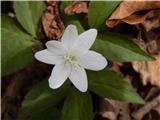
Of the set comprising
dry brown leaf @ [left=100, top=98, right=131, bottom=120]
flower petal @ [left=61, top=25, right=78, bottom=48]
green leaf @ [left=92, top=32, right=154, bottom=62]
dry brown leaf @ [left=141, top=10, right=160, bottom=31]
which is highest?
flower petal @ [left=61, top=25, right=78, bottom=48]

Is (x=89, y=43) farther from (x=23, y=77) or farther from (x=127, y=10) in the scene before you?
(x=23, y=77)

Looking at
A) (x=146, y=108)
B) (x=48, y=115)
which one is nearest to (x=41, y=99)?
(x=48, y=115)

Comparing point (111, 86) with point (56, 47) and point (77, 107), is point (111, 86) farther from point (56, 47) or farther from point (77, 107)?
point (56, 47)

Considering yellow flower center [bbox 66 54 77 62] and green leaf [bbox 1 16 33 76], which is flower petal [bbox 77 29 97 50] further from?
green leaf [bbox 1 16 33 76]

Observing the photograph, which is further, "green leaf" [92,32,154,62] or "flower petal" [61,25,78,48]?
"green leaf" [92,32,154,62]

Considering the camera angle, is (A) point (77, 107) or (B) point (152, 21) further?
(B) point (152, 21)

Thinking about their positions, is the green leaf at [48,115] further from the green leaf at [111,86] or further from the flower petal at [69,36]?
the flower petal at [69,36]

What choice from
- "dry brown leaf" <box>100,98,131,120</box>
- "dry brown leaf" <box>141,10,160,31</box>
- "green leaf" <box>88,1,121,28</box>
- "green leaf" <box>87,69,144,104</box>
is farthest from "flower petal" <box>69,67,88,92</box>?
"dry brown leaf" <box>141,10,160,31</box>

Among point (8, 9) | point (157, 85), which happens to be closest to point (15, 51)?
point (8, 9)
